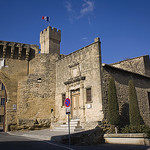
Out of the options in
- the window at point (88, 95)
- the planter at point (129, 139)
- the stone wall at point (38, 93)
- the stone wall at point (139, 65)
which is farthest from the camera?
the stone wall at point (139, 65)

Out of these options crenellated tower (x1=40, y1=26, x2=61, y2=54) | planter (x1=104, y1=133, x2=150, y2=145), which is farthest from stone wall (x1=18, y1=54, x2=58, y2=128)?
crenellated tower (x1=40, y1=26, x2=61, y2=54)

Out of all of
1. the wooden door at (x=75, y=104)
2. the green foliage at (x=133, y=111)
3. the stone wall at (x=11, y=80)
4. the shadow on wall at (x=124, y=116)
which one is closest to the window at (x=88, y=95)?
the wooden door at (x=75, y=104)

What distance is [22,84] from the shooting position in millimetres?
16438

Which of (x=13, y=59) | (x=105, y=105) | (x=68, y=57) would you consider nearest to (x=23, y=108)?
(x=13, y=59)

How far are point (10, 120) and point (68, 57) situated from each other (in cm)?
698

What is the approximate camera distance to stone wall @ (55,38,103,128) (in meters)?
13.1

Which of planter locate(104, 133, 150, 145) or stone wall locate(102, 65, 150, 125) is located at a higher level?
stone wall locate(102, 65, 150, 125)

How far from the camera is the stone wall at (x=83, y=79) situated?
13133mm

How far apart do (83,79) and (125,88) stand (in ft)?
11.2

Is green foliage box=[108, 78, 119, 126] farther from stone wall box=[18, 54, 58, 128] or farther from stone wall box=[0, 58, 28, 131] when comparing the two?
stone wall box=[0, 58, 28, 131]

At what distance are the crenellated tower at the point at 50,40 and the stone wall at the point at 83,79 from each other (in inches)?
415

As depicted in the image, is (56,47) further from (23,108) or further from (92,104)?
(92,104)

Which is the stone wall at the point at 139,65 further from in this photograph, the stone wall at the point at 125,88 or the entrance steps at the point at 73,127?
the entrance steps at the point at 73,127

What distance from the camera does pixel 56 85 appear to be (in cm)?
1717
